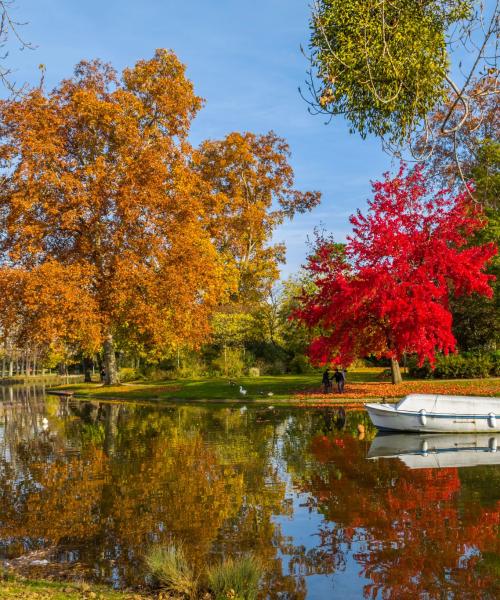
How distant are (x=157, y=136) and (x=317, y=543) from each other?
35.3 metres

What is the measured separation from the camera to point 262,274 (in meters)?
56.2

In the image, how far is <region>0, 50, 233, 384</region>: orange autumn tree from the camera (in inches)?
1394

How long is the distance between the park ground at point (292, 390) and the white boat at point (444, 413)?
23.6 feet

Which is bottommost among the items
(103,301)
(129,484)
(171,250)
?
Result: (129,484)

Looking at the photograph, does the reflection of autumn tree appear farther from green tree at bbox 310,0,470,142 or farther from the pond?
green tree at bbox 310,0,470,142

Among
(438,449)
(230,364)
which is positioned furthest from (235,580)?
(230,364)

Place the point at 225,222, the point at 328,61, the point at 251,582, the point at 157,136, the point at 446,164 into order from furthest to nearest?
the point at 225,222
the point at 446,164
the point at 157,136
the point at 328,61
the point at 251,582

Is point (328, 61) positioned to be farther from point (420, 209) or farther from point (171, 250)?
point (171, 250)

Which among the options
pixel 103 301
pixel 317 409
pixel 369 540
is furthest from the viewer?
pixel 103 301

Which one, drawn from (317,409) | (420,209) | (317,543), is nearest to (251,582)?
(317,543)

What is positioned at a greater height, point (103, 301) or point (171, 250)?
point (171, 250)

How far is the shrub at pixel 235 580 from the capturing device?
6.85 metres

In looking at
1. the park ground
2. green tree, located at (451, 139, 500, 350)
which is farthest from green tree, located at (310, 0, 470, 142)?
green tree, located at (451, 139, 500, 350)

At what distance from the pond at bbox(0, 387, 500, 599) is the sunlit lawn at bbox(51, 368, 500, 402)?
871 centimetres
